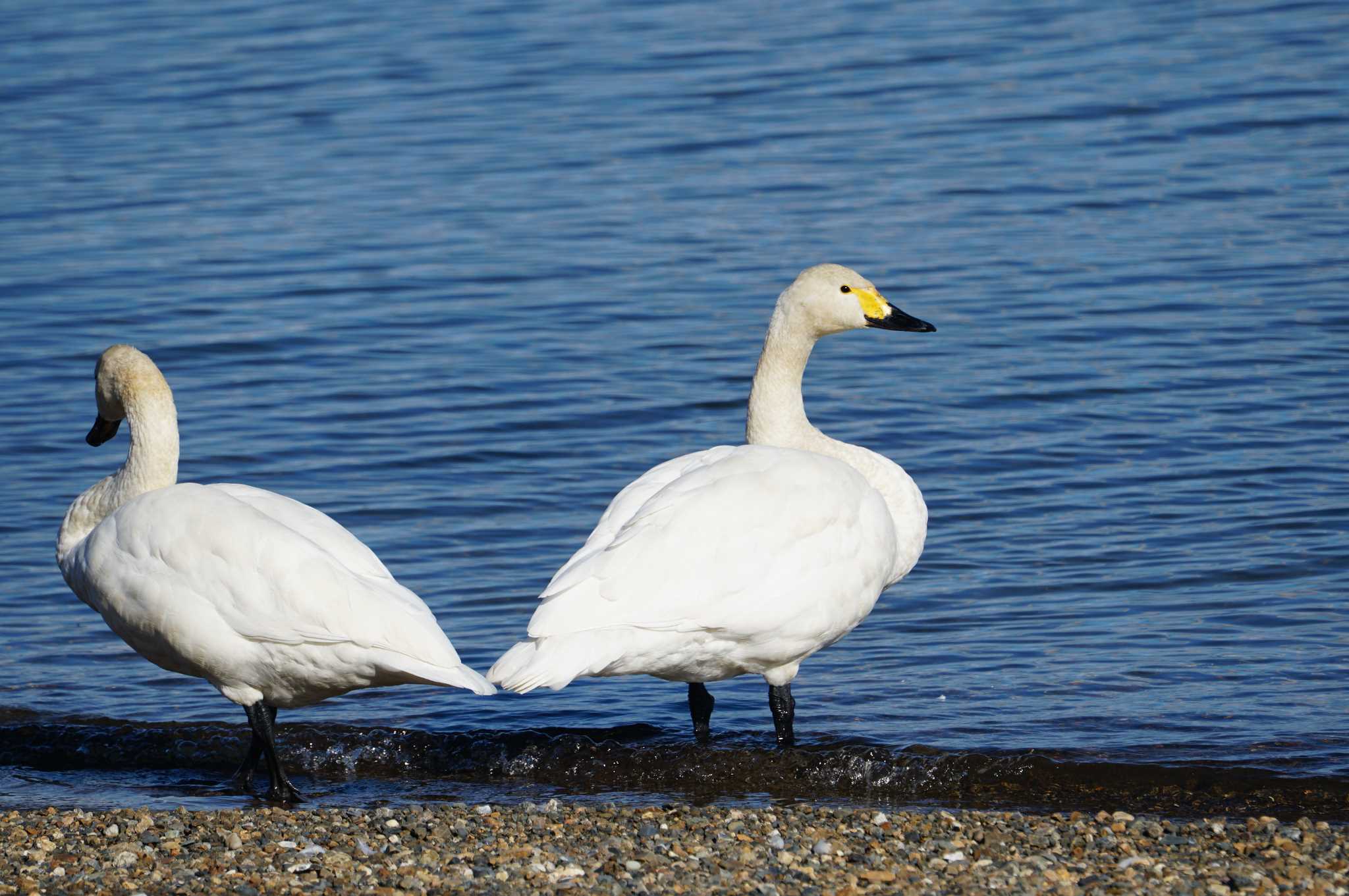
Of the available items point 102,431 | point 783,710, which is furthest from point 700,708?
point 102,431

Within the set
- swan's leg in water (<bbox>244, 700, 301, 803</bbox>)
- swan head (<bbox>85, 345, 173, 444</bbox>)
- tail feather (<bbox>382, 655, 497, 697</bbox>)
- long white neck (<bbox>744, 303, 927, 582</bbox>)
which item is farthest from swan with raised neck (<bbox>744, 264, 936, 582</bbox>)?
swan head (<bbox>85, 345, 173, 444</bbox>)

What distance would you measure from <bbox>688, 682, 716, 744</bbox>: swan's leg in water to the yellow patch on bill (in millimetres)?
1743

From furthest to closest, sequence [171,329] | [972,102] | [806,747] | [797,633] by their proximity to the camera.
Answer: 1. [972,102]
2. [171,329]
3. [806,747]
4. [797,633]

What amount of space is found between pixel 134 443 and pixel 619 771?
239 cm

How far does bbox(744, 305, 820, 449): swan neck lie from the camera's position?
8.16 meters

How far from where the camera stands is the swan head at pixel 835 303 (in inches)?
323

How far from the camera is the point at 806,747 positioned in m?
7.71

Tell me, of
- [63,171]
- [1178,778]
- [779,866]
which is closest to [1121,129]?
[63,171]

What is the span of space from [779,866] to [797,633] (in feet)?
4.81

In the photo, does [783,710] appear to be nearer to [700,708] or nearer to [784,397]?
[700,708]

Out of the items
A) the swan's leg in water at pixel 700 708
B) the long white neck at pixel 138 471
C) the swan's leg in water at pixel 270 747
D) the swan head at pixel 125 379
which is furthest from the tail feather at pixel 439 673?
the swan head at pixel 125 379

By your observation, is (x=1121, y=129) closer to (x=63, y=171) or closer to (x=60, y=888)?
(x=63, y=171)

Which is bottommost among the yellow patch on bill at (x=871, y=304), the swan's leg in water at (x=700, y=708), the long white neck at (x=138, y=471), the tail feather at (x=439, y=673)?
the swan's leg in water at (x=700, y=708)

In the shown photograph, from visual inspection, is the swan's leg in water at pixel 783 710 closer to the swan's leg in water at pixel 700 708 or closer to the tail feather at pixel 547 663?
the swan's leg in water at pixel 700 708
